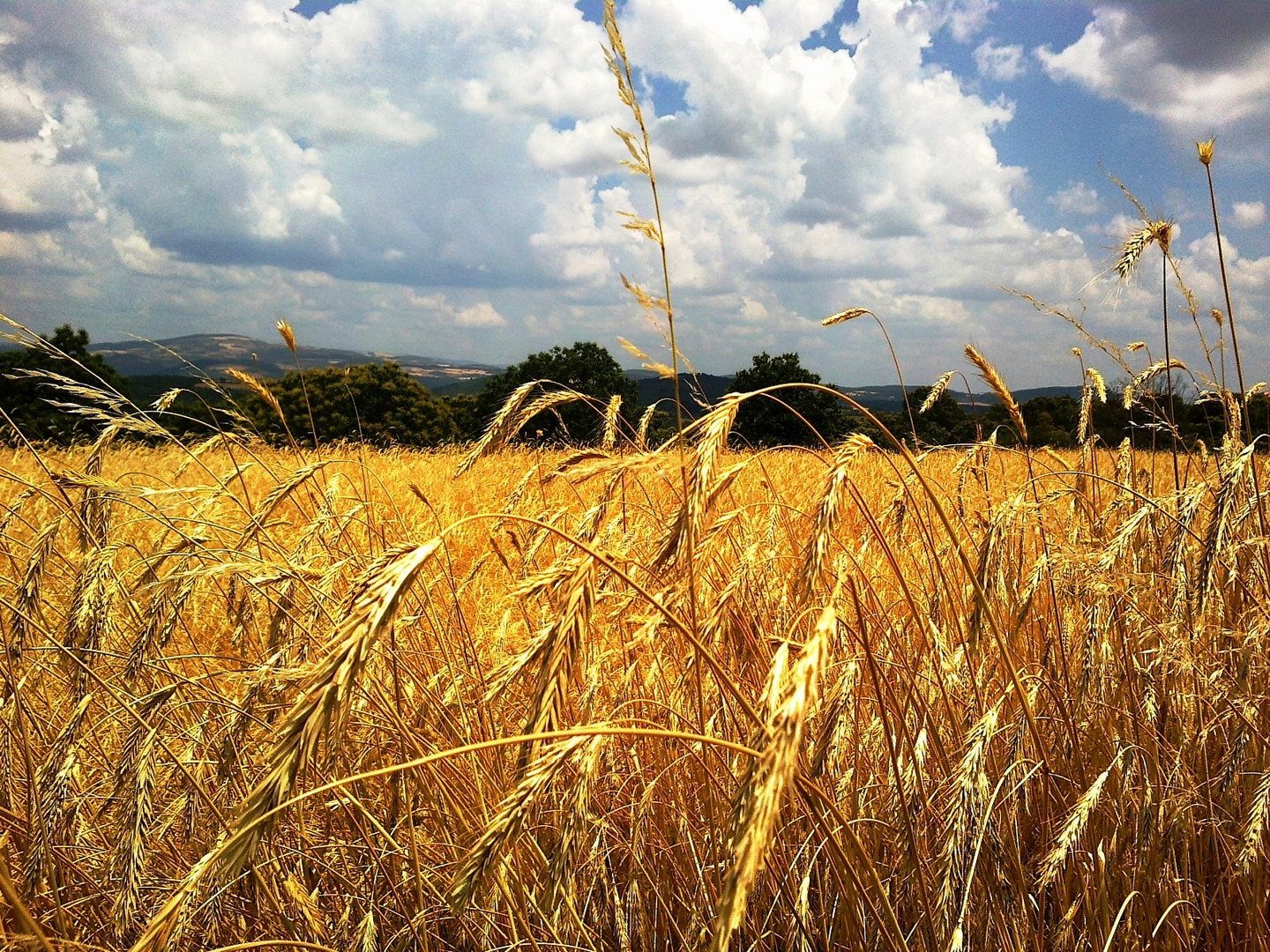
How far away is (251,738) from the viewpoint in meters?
2.09

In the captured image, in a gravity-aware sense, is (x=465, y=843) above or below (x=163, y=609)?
below

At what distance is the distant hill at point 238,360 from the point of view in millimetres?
3145

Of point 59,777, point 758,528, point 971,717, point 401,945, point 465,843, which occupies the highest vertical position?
point 758,528

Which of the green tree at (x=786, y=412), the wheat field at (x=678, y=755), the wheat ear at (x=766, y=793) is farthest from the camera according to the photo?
the green tree at (x=786, y=412)

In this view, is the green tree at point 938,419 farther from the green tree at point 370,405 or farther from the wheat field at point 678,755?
the green tree at point 370,405

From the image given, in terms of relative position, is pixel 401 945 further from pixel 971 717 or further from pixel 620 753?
pixel 971 717

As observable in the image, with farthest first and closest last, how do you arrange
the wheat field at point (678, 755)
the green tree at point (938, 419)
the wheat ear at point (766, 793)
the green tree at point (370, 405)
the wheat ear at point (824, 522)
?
the green tree at point (370, 405), the green tree at point (938, 419), the wheat field at point (678, 755), the wheat ear at point (824, 522), the wheat ear at point (766, 793)

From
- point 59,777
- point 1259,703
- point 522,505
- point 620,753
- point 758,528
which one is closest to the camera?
point 59,777

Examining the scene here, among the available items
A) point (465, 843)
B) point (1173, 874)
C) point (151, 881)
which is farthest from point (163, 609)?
point (1173, 874)

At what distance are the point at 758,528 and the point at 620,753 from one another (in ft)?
3.48

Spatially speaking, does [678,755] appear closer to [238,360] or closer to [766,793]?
[766,793]

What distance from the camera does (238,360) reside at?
14.1ft

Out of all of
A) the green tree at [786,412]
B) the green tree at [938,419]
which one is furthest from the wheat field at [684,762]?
the green tree at [786,412]

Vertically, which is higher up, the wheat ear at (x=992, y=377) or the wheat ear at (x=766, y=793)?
the wheat ear at (x=992, y=377)
